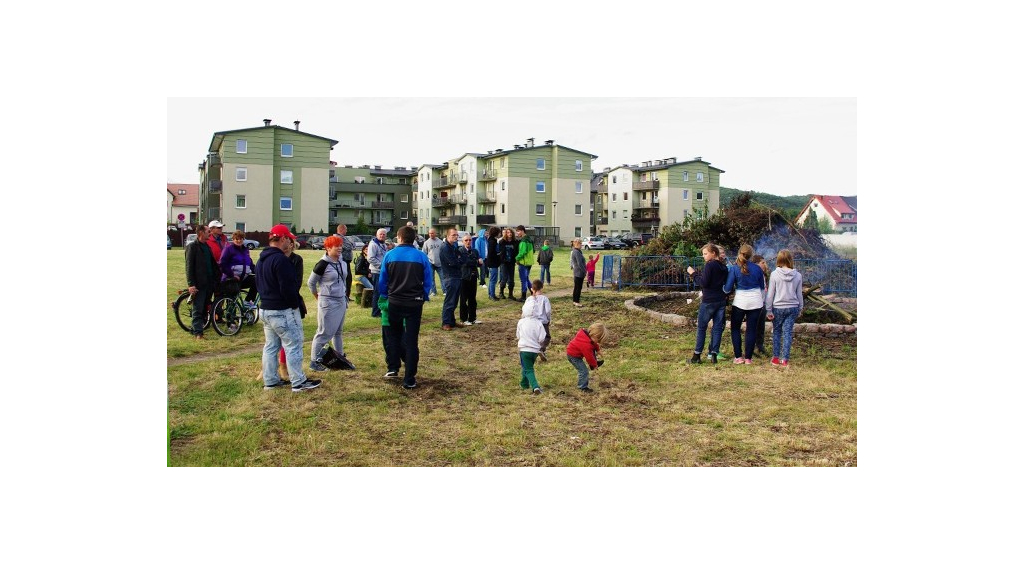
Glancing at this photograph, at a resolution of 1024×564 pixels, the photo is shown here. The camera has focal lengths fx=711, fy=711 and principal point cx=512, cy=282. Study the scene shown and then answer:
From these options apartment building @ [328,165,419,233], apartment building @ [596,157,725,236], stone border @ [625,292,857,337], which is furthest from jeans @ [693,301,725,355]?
apartment building @ [328,165,419,233]

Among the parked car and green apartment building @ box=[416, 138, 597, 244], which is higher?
green apartment building @ box=[416, 138, 597, 244]

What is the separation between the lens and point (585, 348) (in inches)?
326

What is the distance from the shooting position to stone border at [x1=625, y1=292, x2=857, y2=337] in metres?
12.2

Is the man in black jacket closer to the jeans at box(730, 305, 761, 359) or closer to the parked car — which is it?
the jeans at box(730, 305, 761, 359)

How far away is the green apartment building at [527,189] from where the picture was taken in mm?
46406

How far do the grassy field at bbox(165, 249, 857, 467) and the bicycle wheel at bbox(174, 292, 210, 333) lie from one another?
0.15 metres

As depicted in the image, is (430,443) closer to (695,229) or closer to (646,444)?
(646,444)

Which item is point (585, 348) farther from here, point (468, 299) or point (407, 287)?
point (468, 299)

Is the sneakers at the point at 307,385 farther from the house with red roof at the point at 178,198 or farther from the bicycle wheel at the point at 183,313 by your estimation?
the bicycle wheel at the point at 183,313

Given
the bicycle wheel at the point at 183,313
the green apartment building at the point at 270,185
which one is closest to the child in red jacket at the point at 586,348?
the bicycle wheel at the point at 183,313

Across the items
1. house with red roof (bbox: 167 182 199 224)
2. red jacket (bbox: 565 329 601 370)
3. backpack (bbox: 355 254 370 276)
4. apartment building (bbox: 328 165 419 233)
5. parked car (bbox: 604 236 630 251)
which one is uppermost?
apartment building (bbox: 328 165 419 233)

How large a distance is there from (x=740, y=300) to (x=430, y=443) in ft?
17.3

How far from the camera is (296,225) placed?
110 feet

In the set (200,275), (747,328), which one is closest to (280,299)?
(200,275)
